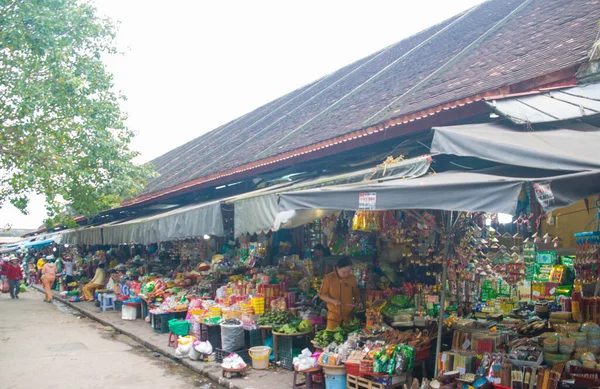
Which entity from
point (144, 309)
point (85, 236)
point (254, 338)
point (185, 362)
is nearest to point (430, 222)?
point (254, 338)

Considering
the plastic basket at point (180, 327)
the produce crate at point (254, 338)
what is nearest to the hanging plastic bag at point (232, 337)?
the produce crate at point (254, 338)

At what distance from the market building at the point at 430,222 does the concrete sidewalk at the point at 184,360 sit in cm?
26

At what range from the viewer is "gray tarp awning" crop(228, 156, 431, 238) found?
5.90 meters

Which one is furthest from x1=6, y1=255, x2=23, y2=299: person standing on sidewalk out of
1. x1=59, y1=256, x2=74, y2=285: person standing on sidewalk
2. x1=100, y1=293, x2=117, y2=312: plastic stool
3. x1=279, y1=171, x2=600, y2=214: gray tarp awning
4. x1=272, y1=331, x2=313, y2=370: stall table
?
x1=279, y1=171, x2=600, y2=214: gray tarp awning

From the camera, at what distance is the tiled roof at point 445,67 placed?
267 inches

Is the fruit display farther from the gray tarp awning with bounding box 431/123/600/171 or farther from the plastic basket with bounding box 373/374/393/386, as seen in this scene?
the gray tarp awning with bounding box 431/123/600/171

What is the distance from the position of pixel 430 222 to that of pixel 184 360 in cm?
567

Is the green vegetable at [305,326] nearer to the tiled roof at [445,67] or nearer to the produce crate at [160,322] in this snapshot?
the tiled roof at [445,67]

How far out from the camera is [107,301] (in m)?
16.6

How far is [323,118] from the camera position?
11.0m

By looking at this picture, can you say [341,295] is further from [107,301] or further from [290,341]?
[107,301]

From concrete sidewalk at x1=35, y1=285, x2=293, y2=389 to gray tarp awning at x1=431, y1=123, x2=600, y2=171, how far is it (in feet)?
14.4

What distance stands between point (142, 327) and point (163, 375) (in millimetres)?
4927

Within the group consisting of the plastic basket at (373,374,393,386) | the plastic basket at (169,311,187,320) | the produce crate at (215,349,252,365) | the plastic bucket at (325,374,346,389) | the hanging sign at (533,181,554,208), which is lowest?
the produce crate at (215,349,252,365)
